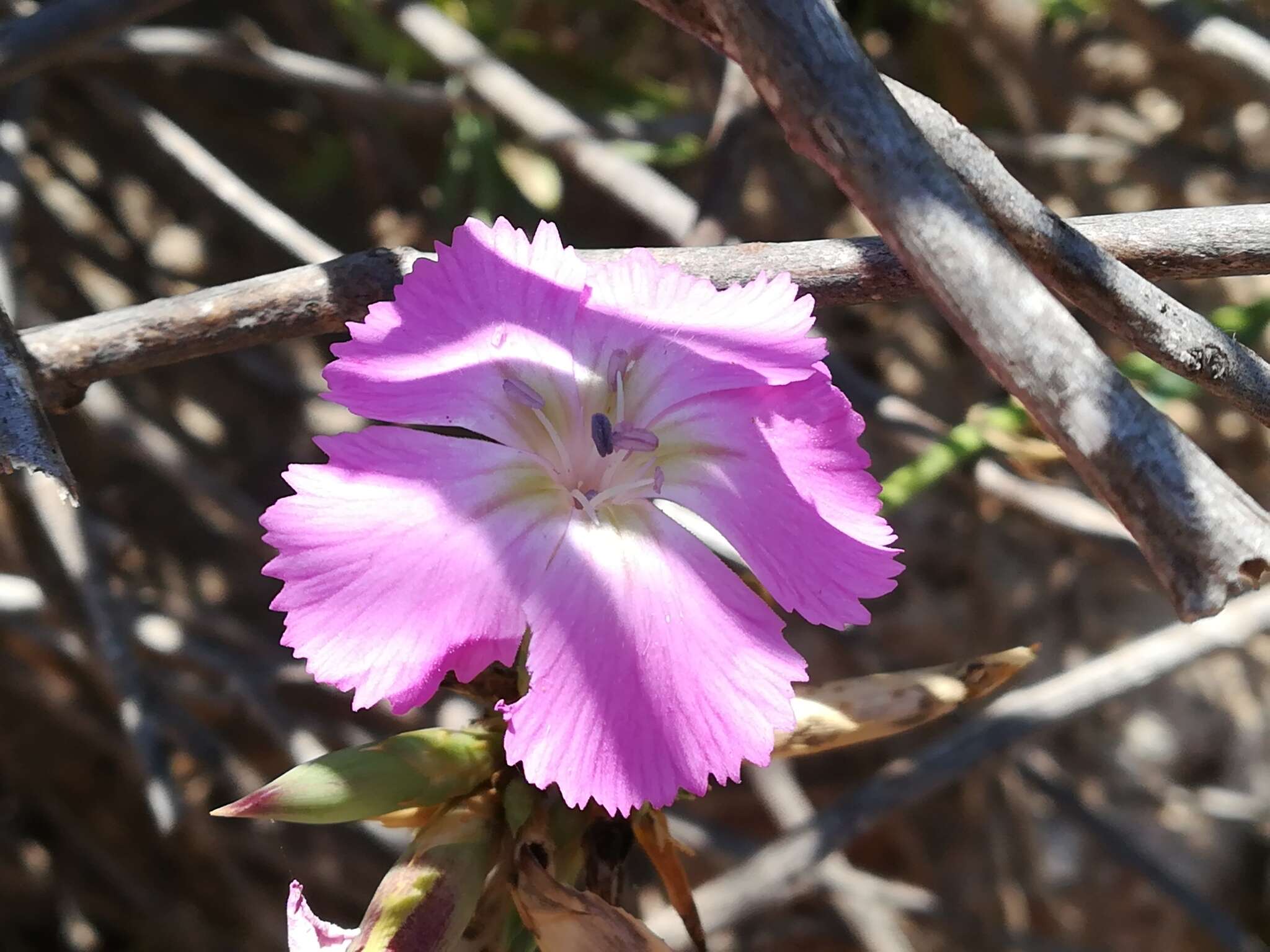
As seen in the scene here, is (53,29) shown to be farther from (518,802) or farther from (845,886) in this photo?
(845,886)

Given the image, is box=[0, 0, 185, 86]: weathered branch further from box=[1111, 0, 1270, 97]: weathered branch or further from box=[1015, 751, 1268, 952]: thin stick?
box=[1015, 751, 1268, 952]: thin stick

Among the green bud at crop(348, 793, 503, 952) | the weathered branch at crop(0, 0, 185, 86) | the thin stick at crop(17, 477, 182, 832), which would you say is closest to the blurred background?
the thin stick at crop(17, 477, 182, 832)

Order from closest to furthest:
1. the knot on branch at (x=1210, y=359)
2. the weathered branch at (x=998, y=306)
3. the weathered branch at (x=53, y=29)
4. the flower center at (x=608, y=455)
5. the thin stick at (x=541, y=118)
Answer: the weathered branch at (x=998, y=306)
the knot on branch at (x=1210, y=359)
the flower center at (x=608, y=455)
the weathered branch at (x=53, y=29)
the thin stick at (x=541, y=118)

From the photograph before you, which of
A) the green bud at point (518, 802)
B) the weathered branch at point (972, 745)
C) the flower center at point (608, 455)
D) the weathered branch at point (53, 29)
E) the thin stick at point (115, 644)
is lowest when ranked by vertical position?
the weathered branch at point (972, 745)

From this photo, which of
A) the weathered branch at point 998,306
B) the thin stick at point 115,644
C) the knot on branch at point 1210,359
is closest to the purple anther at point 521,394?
the weathered branch at point 998,306

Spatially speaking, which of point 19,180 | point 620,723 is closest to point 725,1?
point 620,723

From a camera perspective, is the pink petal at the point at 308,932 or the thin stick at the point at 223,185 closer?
the pink petal at the point at 308,932

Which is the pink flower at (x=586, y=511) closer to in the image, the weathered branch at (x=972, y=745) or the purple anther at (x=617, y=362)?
the purple anther at (x=617, y=362)
